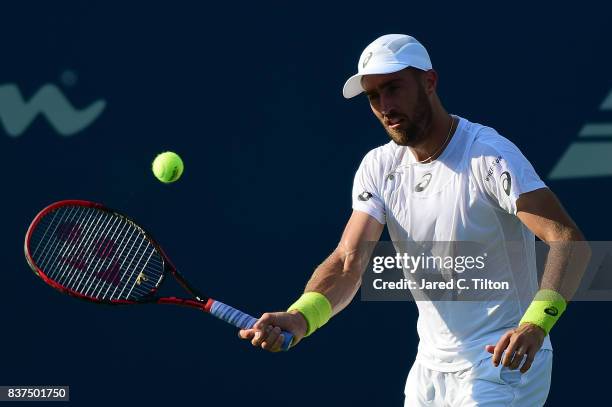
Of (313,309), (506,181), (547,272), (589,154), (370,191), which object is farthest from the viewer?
(589,154)

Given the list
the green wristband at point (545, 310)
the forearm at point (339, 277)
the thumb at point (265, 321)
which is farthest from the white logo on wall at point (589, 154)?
the thumb at point (265, 321)

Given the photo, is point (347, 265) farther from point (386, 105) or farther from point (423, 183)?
point (386, 105)

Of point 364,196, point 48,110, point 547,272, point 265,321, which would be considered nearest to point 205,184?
point 48,110

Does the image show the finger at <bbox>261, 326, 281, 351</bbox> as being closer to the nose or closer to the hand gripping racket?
the nose

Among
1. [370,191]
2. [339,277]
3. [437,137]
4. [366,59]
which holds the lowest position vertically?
[339,277]

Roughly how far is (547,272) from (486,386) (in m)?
0.46

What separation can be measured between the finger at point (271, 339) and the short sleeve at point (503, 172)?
83 cm

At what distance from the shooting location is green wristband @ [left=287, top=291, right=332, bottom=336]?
4078mm

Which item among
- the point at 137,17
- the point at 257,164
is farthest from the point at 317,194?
the point at 137,17

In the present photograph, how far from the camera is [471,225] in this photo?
4133 mm

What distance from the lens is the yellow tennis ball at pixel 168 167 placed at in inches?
227

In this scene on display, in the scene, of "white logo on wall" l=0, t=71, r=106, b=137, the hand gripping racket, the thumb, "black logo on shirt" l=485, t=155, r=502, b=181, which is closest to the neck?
"black logo on shirt" l=485, t=155, r=502, b=181

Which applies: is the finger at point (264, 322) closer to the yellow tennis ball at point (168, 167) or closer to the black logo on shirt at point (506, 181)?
the black logo on shirt at point (506, 181)

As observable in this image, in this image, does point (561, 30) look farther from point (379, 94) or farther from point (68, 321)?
point (68, 321)
